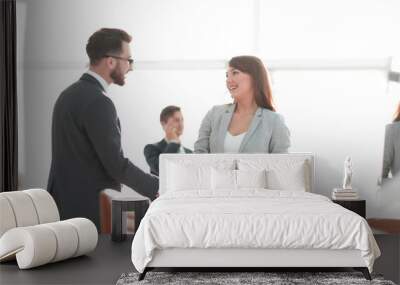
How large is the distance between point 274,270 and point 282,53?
296 cm

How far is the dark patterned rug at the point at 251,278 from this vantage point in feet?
17.1

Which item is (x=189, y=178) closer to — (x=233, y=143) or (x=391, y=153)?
(x=233, y=143)

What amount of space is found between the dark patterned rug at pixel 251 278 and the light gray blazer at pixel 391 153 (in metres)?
2.46

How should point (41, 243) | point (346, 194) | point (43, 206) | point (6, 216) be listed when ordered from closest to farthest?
1. point (41, 243)
2. point (6, 216)
3. point (43, 206)
4. point (346, 194)

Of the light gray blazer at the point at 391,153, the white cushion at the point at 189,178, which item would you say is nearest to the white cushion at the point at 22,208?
the white cushion at the point at 189,178

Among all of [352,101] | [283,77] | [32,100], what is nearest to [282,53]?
[283,77]

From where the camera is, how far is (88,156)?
7.86 meters

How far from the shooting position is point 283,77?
25.5 feet

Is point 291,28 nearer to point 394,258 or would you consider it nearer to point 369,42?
point 369,42

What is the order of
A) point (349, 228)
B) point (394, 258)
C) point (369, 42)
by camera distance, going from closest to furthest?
point (349, 228)
point (394, 258)
point (369, 42)

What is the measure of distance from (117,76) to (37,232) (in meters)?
2.74

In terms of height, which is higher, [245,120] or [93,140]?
[245,120]

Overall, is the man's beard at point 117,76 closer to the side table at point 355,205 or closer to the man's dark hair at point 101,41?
the man's dark hair at point 101,41

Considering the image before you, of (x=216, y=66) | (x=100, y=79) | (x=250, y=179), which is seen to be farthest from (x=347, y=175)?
(x=100, y=79)
